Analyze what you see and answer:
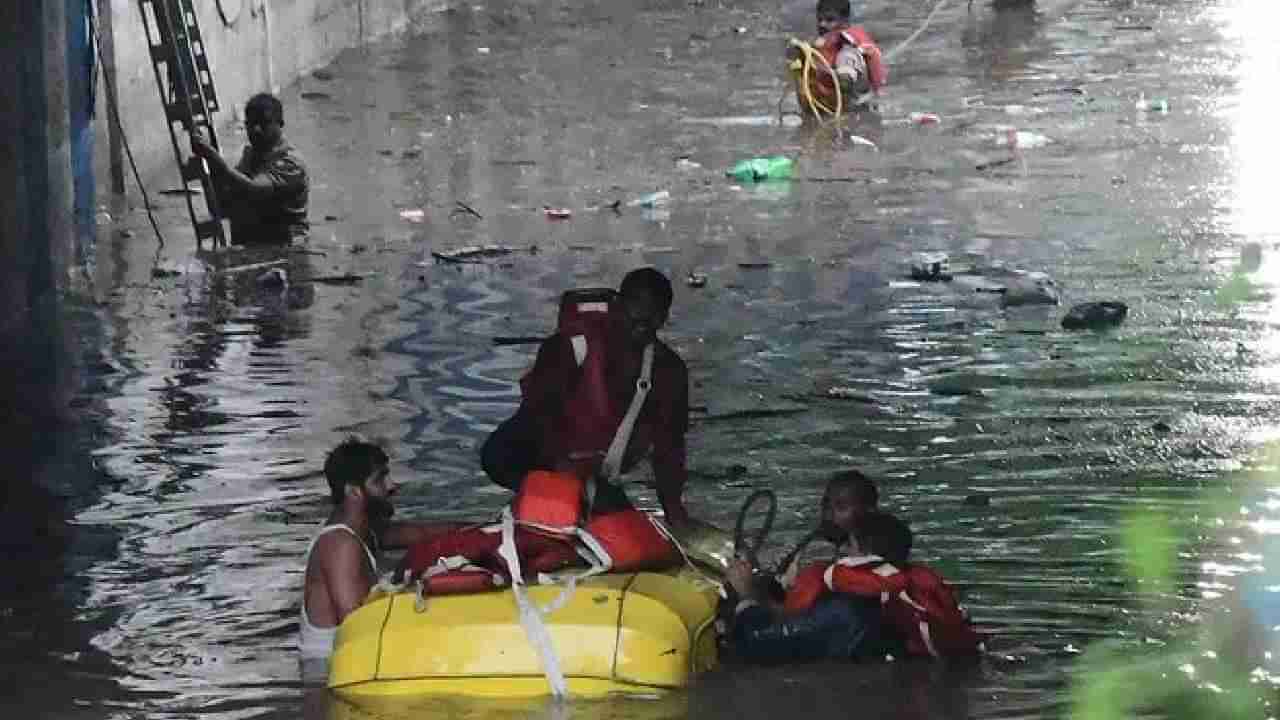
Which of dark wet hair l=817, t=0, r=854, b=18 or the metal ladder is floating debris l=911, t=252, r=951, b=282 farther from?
dark wet hair l=817, t=0, r=854, b=18

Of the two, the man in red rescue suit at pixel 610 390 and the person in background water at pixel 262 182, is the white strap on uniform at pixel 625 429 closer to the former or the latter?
the man in red rescue suit at pixel 610 390

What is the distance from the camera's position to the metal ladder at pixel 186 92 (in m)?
15.7

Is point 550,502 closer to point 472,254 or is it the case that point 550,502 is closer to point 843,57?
point 472,254

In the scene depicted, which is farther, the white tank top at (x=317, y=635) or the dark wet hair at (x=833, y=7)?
the dark wet hair at (x=833, y=7)

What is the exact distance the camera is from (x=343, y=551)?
26.3ft

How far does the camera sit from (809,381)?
1212cm

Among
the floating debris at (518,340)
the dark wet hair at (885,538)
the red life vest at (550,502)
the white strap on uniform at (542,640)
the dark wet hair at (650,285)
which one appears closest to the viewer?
the white strap on uniform at (542,640)

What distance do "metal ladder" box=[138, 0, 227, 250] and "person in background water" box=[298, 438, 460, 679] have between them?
7.50 meters

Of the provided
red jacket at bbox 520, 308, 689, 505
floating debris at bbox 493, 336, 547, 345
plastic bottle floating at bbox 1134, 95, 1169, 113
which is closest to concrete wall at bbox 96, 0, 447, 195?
floating debris at bbox 493, 336, 547, 345

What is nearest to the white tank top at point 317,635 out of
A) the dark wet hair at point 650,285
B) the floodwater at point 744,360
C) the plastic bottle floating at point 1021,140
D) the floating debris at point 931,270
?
the floodwater at point 744,360

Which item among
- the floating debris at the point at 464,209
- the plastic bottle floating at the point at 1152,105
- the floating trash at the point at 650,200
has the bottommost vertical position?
the floating debris at the point at 464,209

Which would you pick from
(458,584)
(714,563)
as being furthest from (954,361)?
(458,584)

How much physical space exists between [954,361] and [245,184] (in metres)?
4.98

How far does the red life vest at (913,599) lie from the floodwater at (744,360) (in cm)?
12
